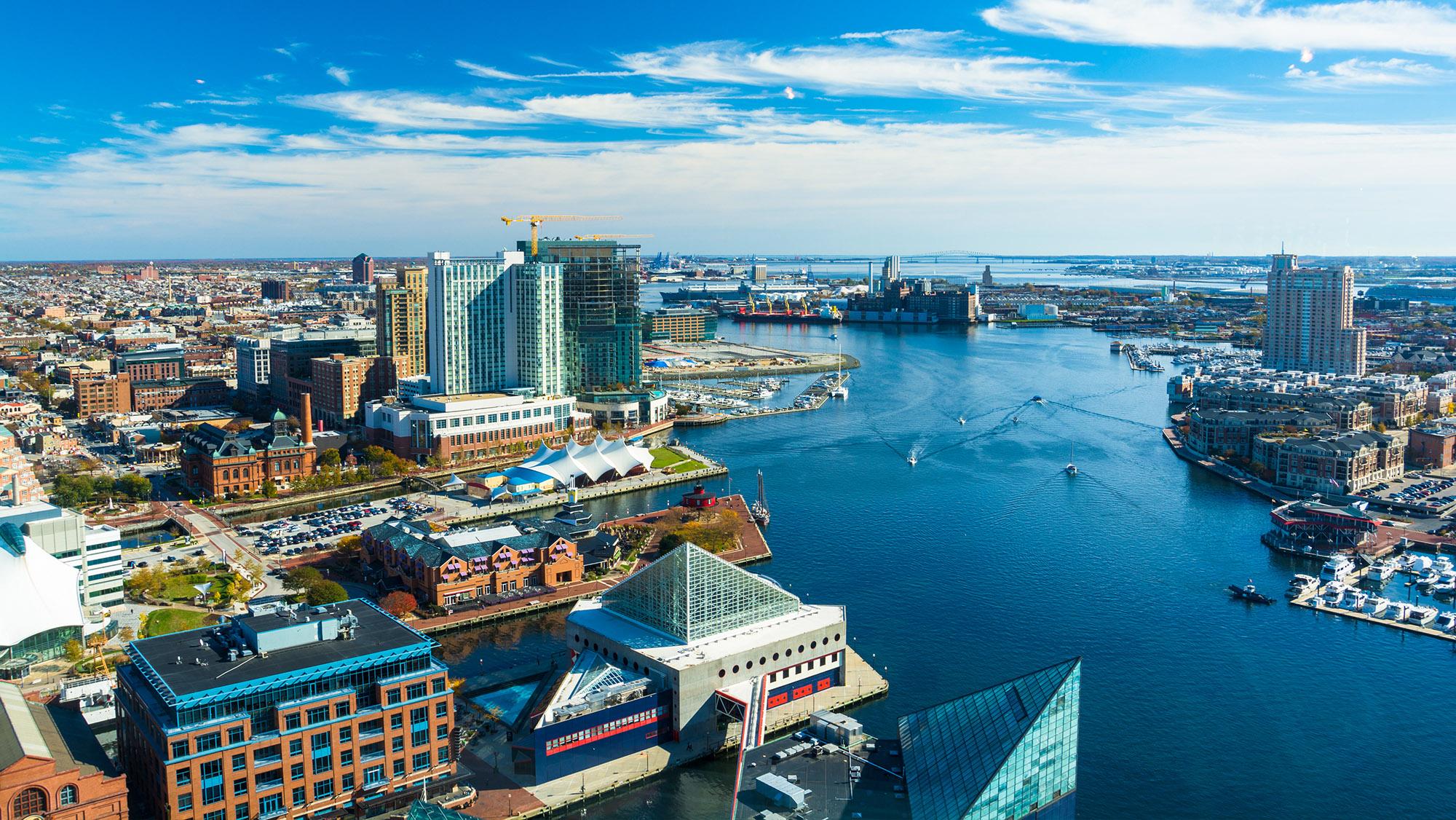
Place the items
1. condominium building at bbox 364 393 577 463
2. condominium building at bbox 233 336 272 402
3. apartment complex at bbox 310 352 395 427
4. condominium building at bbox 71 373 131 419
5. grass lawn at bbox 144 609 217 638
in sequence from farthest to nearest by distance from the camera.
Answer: condominium building at bbox 233 336 272 402, condominium building at bbox 71 373 131 419, apartment complex at bbox 310 352 395 427, condominium building at bbox 364 393 577 463, grass lawn at bbox 144 609 217 638

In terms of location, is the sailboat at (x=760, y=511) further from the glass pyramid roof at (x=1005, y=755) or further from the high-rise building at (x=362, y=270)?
the high-rise building at (x=362, y=270)

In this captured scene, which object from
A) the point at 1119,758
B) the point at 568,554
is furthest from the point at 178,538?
the point at 1119,758

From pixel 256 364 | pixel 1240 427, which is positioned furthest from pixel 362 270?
pixel 1240 427

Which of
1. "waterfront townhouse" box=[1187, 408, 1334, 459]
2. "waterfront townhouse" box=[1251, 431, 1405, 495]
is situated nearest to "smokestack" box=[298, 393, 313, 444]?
"waterfront townhouse" box=[1187, 408, 1334, 459]

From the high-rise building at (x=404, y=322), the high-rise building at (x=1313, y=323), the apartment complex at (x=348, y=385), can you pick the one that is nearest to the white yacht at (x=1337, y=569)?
the apartment complex at (x=348, y=385)

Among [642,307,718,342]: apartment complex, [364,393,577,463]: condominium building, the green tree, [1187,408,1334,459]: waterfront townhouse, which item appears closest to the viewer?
the green tree

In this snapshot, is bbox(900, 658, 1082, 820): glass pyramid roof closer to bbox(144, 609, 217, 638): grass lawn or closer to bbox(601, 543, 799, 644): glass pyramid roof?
bbox(601, 543, 799, 644): glass pyramid roof
